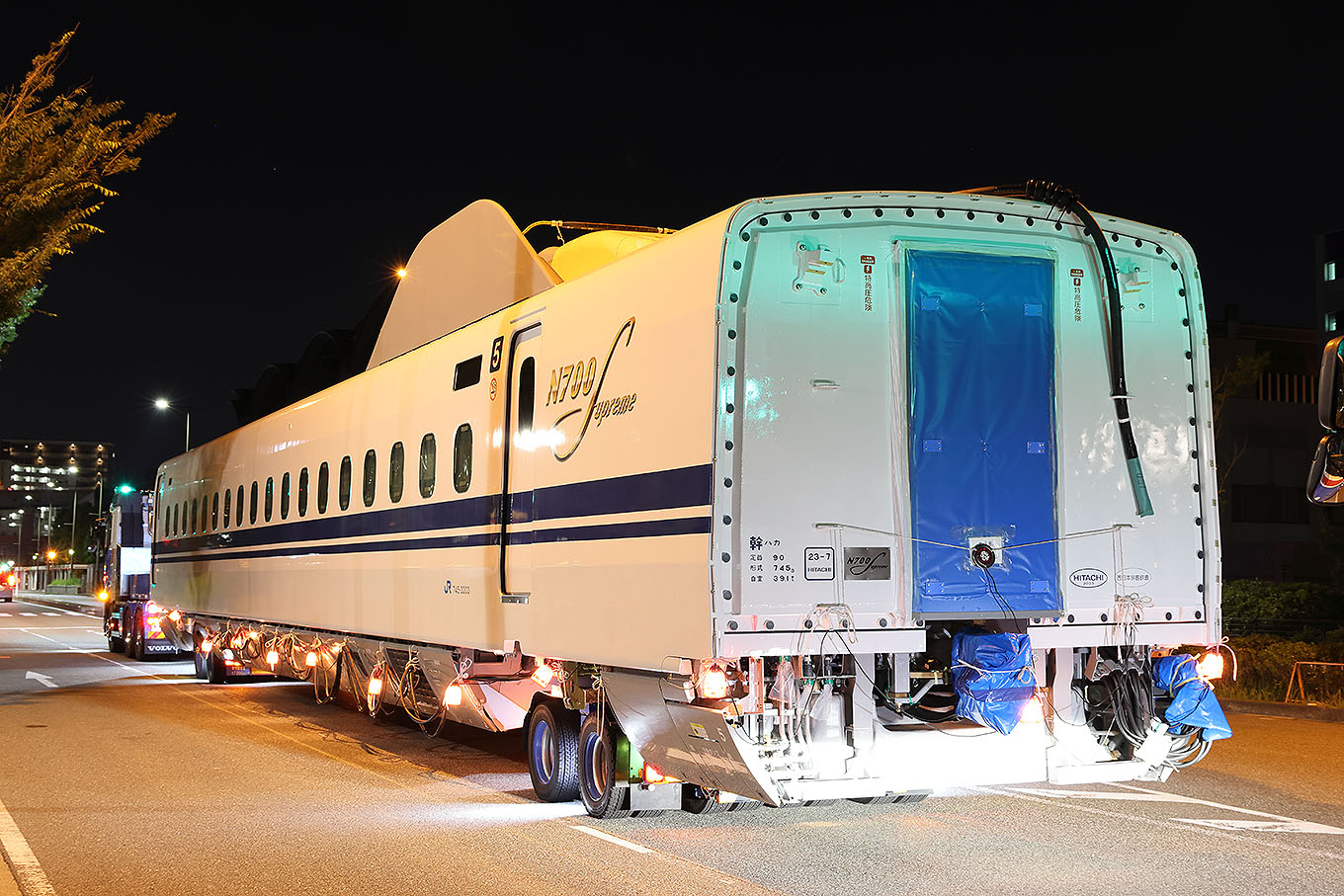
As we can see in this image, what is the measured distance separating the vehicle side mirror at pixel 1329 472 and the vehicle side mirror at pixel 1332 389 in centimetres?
11

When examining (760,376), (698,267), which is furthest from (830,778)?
(698,267)

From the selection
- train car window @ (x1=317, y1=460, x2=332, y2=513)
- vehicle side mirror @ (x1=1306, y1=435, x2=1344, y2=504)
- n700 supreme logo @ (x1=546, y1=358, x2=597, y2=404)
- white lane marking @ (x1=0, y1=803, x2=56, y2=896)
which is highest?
n700 supreme logo @ (x1=546, y1=358, x2=597, y2=404)

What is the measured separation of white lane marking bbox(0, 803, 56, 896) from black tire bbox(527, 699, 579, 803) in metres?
3.52

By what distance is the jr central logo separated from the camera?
9125 mm

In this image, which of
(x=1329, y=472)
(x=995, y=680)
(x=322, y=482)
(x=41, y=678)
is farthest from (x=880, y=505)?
(x=41, y=678)

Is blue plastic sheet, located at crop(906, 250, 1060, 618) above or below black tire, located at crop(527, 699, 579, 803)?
above

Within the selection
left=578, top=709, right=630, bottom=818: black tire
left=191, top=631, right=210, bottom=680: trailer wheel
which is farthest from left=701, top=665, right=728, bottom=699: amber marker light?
left=191, top=631, right=210, bottom=680: trailer wheel

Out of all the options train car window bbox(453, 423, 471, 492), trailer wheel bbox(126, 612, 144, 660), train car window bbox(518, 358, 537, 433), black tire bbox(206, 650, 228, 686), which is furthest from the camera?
trailer wheel bbox(126, 612, 144, 660)

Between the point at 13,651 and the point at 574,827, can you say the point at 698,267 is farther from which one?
the point at 13,651

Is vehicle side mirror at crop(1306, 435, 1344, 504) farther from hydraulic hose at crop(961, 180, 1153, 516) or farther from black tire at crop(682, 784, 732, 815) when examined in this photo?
black tire at crop(682, 784, 732, 815)

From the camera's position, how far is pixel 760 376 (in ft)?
26.6

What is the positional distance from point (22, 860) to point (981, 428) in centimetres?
640

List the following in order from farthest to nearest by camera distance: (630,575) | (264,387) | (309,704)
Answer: (264,387)
(309,704)
(630,575)

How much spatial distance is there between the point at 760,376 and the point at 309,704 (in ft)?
44.3
